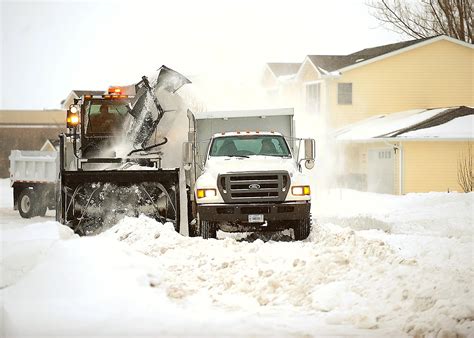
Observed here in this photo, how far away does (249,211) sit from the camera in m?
14.6

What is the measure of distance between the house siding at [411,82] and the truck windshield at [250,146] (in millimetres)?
21648

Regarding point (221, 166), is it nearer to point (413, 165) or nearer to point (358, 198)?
point (358, 198)

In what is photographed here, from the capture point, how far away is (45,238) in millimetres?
14102

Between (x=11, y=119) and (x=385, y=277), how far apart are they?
50.8 meters

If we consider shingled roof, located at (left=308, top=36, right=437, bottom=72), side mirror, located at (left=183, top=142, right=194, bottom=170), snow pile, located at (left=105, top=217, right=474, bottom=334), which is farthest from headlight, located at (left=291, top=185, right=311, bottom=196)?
shingled roof, located at (left=308, top=36, right=437, bottom=72)

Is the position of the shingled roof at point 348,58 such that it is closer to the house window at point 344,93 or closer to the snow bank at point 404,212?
the house window at point 344,93

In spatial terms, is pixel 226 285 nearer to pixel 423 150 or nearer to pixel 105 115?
pixel 105 115

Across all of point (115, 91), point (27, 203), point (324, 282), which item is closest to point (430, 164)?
point (27, 203)

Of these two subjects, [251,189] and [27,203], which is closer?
[251,189]

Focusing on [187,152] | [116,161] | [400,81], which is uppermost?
[400,81]

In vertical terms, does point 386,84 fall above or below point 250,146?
above

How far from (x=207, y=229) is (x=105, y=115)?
158 inches

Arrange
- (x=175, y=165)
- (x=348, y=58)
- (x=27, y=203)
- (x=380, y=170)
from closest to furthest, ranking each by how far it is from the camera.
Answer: (x=175, y=165), (x=27, y=203), (x=380, y=170), (x=348, y=58)

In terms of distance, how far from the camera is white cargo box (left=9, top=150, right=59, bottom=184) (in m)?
25.0
